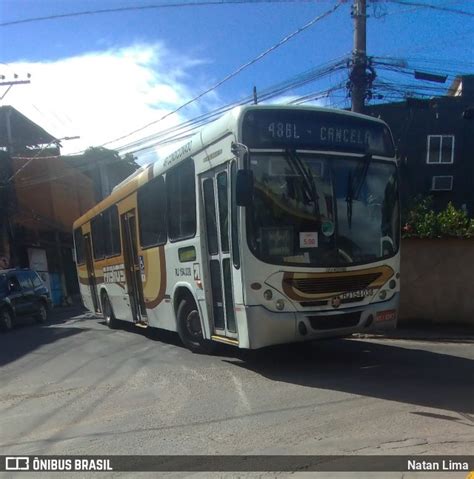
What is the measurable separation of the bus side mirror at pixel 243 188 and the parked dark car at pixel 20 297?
39.4 feet

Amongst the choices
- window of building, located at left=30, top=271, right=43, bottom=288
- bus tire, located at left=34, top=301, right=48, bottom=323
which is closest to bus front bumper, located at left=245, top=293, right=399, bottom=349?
bus tire, located at left=34, top=301, right=48, bottom=323

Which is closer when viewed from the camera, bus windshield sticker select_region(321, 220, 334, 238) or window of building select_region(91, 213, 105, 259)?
bus windshield sticker select_region(321, 220, 334, 238)

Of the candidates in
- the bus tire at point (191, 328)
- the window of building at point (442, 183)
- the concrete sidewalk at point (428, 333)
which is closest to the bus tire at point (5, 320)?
the bus tire at point (191, 328)

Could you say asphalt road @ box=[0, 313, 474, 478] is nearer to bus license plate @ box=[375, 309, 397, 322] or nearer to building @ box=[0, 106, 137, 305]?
bus license plate @ box=[375, 309, 397, 322]

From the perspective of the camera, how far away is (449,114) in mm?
22922

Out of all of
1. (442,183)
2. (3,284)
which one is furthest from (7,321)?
(442,183)

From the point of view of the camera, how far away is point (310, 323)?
6.51m

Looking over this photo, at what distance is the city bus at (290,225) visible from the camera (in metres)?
6.40

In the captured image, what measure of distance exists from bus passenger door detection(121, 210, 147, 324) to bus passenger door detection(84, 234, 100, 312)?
147 inches

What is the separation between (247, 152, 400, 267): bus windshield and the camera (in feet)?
21.2

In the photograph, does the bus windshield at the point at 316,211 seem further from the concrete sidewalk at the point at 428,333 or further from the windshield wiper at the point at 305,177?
the concrete sidewalk at the point at 428,333

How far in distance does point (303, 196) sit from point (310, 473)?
3.63 metres

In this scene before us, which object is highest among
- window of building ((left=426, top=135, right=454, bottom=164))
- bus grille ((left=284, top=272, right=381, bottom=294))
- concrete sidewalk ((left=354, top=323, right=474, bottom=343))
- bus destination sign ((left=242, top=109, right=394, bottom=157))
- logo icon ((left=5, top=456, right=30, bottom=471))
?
window of building ((left=426, top=135, right=454, bottom=164))

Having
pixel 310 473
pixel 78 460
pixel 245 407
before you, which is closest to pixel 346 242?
pixel 245 407
